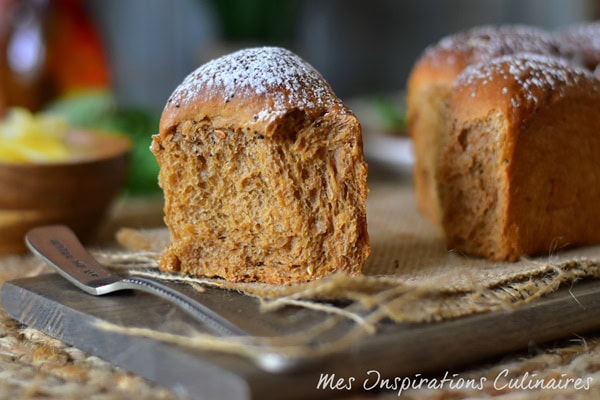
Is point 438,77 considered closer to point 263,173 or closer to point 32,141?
point 263,173

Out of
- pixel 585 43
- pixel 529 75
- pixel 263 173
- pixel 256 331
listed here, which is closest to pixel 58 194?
pixel 263 173

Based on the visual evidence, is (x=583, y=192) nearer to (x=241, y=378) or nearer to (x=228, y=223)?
(x=228, y=223)

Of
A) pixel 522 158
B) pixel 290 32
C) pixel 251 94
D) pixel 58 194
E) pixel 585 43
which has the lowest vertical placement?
pixel 58 194

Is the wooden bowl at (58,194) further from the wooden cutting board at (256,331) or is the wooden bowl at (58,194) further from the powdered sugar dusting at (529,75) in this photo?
the powdered sugar dusting at (529,75)

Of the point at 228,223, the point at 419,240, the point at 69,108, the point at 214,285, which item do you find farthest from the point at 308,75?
the point at 69,108

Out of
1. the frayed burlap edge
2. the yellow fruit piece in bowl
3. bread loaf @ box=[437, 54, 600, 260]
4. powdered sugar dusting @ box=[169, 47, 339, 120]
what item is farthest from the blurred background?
the frayed burlap edge
